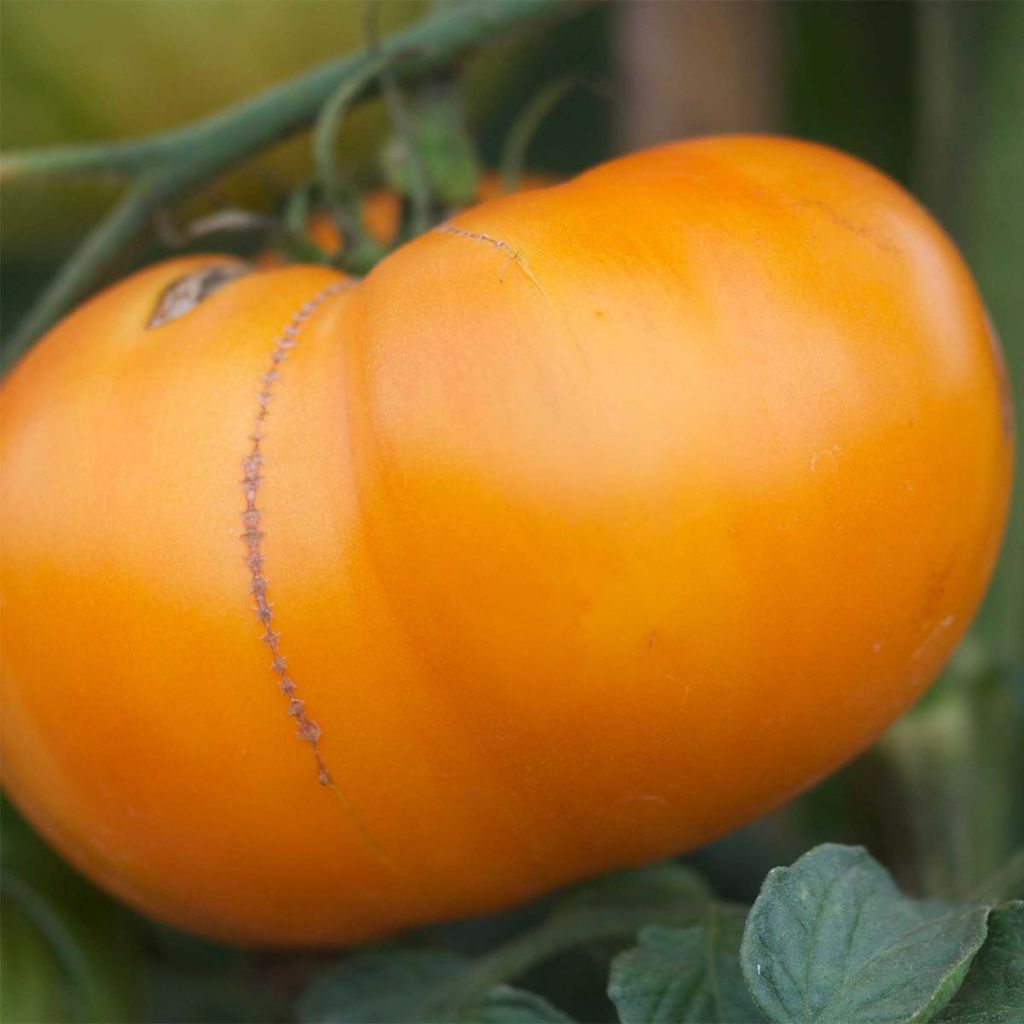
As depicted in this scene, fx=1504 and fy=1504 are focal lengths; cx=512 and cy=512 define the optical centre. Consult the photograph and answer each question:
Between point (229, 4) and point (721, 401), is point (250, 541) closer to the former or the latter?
point (721, 401)

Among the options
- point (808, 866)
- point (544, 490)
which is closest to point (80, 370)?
point (544, 490)

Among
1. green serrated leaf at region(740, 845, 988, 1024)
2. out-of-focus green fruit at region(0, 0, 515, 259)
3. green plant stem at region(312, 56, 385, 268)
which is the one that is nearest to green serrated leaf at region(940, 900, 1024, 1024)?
green serrated leaf at region(740, 845, 988, 1024)

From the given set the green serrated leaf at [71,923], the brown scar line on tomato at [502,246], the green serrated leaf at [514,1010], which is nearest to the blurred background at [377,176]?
the green serrated leaf at [71,923]

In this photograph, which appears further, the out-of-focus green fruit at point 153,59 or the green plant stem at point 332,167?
the out-of-focus green fruit at point 153,59

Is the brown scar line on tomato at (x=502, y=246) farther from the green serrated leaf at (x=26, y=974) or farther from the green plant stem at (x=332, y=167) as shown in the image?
the green serrated leaf at (x=26, y=974)

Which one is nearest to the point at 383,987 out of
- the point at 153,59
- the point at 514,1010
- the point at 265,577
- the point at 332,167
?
the point at 514,1010

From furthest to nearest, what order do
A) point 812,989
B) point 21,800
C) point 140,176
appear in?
point 140,176
point 21,800
point 812,989

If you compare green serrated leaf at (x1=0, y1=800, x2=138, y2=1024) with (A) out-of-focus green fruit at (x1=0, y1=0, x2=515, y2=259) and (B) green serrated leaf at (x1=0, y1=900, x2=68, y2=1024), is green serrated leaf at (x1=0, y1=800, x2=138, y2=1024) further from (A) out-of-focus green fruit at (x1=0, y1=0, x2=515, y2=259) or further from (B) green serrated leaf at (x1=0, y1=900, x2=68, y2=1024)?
(A) out-of-focus green fruit at (x1=0, y1=0, x2=515, y2=259)
